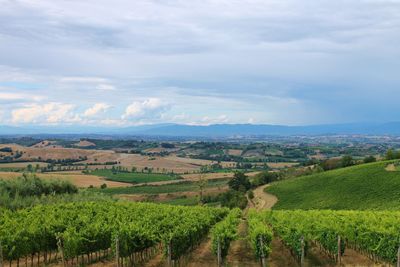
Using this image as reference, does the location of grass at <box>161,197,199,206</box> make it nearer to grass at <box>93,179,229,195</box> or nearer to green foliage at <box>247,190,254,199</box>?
green foliage at <box>247,190,254,199</box>

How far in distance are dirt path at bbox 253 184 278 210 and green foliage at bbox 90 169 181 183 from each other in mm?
52967

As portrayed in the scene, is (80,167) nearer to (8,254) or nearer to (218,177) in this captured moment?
(218,177)

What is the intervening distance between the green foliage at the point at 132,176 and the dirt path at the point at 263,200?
52967 millimetres

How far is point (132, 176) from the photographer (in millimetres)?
156625

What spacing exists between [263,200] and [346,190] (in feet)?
61.9

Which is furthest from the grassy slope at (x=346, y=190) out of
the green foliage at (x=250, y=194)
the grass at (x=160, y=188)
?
the grass at (x=160, y=188)

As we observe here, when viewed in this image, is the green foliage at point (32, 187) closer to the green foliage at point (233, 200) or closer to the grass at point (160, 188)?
the green foliage at point (233, 200)

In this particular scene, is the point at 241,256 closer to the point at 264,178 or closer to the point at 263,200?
the point at 263,200

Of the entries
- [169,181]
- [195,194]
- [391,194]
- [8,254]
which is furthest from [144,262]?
→ [169,181]

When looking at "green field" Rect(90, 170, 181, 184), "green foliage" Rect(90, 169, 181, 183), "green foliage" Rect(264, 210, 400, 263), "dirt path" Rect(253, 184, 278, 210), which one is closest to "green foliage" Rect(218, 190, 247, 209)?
"dirt path" Rect(253, 184, 278, 210)

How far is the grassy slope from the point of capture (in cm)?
6881

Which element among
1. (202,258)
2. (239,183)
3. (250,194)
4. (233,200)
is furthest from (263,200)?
(202,258)

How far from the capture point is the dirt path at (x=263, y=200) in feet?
278

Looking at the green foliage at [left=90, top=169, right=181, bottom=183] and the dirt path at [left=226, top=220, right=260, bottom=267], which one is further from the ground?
the dirt path at [left=226, top=220, right=260, bottom=267]
